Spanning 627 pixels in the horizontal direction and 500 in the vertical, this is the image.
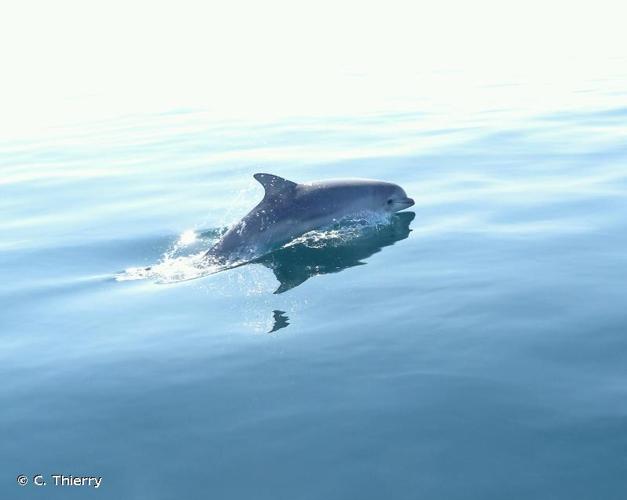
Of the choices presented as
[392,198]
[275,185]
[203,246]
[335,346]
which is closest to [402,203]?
[392,198]

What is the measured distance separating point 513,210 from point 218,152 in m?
14.0

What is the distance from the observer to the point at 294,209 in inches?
651

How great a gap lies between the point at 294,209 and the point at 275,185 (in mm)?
663

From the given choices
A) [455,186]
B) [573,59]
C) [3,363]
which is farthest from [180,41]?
[3,363]

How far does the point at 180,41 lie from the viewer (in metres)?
131

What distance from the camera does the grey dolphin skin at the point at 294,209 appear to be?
15742 mm

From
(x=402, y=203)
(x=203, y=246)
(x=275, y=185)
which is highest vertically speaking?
(x=275, y=185)

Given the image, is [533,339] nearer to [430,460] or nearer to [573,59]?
[430,460]

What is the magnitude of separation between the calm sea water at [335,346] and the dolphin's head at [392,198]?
25.3 inches

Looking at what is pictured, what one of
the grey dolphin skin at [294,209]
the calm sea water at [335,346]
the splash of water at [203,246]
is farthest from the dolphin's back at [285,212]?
the calm sea water at [335,346]

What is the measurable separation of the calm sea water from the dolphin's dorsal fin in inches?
53.1

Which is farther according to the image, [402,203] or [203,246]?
[402,203]

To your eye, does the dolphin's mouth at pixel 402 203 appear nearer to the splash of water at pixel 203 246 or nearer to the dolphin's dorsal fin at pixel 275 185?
the splash of water at pixel 203 246

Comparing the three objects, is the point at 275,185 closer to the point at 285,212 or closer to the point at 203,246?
the point at 285,212
